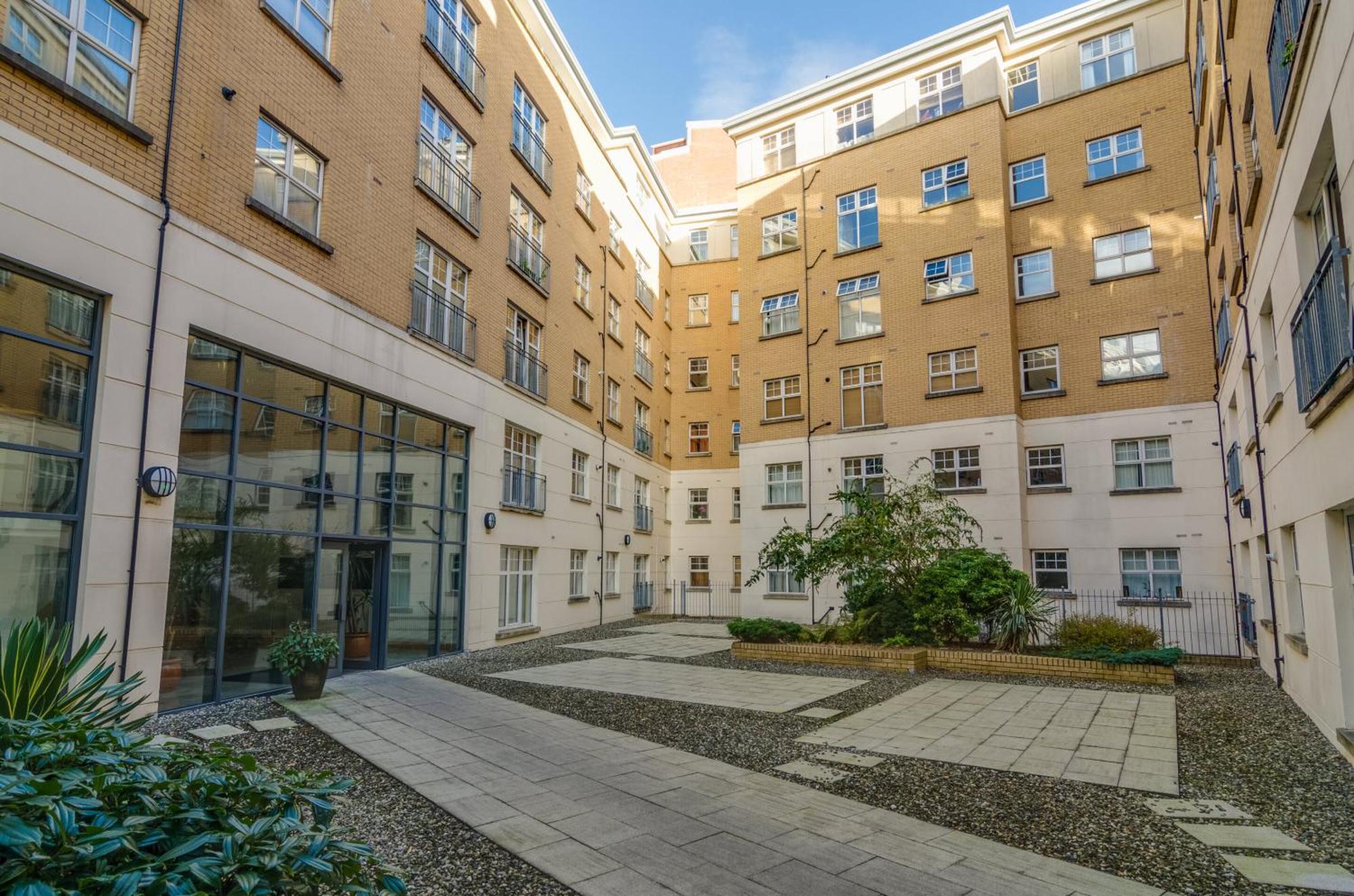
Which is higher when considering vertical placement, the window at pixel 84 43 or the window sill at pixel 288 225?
the window at pixel 84 43

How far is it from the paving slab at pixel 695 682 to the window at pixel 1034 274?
13310 mm

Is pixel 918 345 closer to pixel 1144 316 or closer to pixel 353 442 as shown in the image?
pixel 1144 316

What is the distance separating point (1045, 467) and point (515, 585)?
1370 cm

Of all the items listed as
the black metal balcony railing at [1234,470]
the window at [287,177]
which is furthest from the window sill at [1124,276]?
the window at [287,177]

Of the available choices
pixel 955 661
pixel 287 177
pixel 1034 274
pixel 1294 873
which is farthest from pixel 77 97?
pixel 1034 274

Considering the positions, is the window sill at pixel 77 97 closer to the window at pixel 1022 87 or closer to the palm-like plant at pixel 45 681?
the palm-like plant at pixel 45 681

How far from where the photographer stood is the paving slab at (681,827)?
419 cm

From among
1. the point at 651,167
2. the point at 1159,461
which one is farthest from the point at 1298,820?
the point at 651,167

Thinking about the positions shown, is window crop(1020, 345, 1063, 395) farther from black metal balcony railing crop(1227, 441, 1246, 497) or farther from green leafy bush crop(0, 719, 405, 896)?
green leafy bush crop(0, 719, 405, 896)

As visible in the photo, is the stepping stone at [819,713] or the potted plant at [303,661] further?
the potted plant at [303,661]

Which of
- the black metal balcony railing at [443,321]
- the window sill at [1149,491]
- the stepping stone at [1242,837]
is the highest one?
the black metal balcony railing at [443,321]

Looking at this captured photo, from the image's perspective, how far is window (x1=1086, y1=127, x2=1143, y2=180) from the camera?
19094 mm

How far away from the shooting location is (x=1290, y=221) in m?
7.54

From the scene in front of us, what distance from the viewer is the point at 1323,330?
6414 mm
